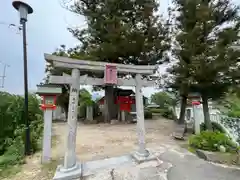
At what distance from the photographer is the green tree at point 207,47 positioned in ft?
18.5

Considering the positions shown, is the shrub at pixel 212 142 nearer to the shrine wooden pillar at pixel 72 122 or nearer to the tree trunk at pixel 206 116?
the tree trunk at pixel 206 116

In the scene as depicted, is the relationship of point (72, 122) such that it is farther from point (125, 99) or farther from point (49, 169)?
point (125, 99)

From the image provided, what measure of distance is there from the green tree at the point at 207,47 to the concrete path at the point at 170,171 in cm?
319

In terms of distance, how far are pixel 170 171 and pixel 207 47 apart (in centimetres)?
546

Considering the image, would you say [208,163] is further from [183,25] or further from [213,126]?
[183,25]

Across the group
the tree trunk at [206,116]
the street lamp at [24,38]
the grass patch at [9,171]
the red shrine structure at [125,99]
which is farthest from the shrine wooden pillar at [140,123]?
the red shrine structure at [125,99]

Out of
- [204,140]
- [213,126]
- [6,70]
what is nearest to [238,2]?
[213,126]

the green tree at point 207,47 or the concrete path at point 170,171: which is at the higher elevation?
the green tree at point 207,47

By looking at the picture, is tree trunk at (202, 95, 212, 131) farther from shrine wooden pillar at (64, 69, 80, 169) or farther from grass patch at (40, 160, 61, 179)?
grass patch at (40, 160, 61, 179)

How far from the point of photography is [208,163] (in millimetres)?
3701

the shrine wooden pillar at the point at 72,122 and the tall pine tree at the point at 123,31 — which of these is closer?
the shrine wooden pillar at the point at 72,122

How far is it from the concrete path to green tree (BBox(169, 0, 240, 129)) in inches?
126

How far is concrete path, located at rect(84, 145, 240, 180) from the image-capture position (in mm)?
3016

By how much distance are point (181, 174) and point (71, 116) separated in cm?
263
